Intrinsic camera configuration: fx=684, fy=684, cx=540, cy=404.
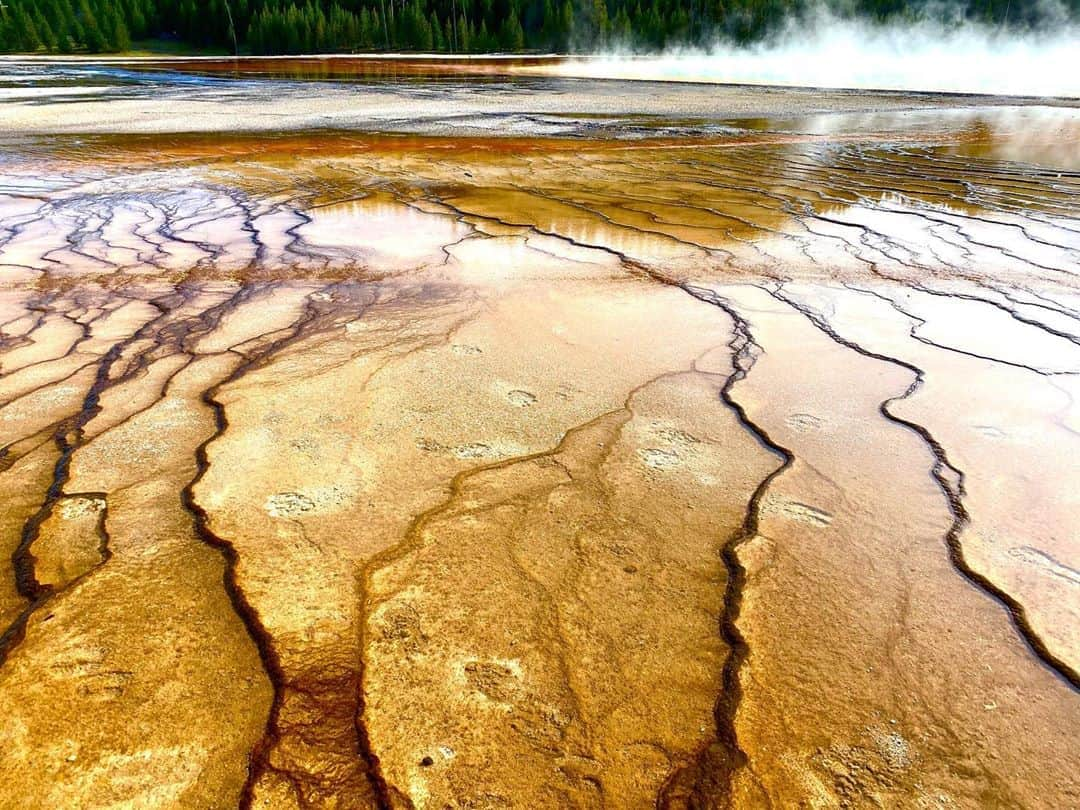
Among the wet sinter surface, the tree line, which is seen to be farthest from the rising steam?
the wet sinter surface

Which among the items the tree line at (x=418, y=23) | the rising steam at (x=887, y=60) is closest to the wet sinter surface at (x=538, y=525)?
the rising steam at (x=887, y=60)

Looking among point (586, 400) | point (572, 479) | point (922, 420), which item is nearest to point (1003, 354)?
point (922, 420)

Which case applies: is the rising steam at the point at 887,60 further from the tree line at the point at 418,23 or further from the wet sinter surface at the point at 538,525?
the wet sinter surface at the point at 538,525

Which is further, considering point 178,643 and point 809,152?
point 809,152

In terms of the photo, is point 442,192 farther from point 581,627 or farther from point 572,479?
point 581,627

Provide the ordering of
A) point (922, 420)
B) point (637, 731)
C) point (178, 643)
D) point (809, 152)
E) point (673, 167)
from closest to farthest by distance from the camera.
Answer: point (637, 731)
point (178, 643)
point (922, 420)
point (673, 167)
point (809, 152)

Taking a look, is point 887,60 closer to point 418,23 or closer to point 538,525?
point 418,23
